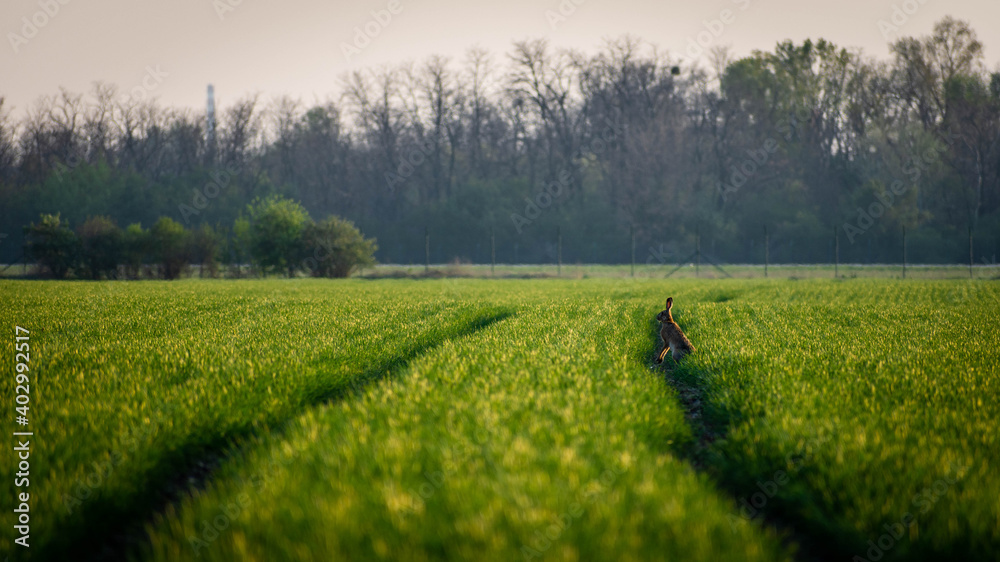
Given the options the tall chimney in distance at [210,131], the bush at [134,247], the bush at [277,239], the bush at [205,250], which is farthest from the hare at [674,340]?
the tall chimney in distance at [210,131]

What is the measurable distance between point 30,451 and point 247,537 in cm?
224

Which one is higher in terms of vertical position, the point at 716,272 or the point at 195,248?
the point at 195,248

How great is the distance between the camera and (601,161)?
190 feet

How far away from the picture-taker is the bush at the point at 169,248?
3494 centimetres

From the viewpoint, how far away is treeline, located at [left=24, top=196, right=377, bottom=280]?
3425cm

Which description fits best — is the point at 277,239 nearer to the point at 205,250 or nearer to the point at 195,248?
the point at 205,250

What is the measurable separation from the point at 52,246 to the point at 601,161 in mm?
43571

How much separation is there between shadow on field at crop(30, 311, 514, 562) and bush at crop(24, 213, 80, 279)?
119 ft

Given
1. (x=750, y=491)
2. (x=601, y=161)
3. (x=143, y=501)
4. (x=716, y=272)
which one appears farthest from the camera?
(x=601, y=161)

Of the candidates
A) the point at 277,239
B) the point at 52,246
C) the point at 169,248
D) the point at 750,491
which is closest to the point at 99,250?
the point at 52,246

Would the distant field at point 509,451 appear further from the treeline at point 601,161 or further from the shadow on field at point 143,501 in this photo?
the treeline at point 601,161

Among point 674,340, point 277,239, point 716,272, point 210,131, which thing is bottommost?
point 674,340

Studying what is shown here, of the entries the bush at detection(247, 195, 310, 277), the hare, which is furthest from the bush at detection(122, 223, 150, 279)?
the hare

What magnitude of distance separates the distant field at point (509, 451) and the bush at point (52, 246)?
31.9 m
